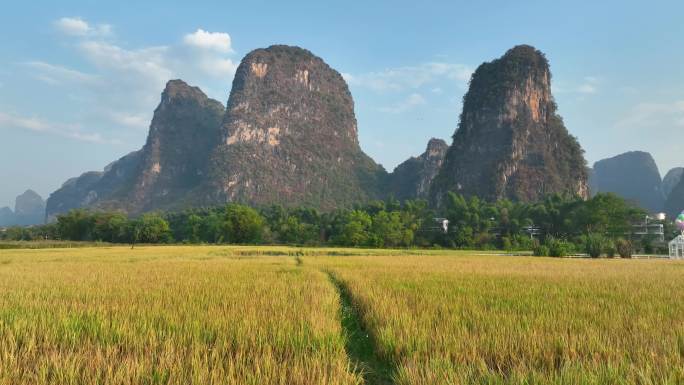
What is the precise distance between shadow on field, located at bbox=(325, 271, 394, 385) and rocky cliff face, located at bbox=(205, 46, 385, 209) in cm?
14523

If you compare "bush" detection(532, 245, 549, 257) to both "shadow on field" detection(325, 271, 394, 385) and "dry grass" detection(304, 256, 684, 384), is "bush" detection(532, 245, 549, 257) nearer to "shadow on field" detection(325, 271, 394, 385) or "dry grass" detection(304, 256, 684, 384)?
"dry grass" detection(304, 256, 684, 384)

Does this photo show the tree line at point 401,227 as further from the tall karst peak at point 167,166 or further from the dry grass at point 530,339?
the tall karst peak at point 167,166

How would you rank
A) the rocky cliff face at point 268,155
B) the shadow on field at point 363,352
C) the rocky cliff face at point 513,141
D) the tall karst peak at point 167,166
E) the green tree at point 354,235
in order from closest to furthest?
the shadow on field at point 363,352 < the green tree at point 354,235 < the rocky cliff face at point 513,141 < the rocky cliff face at point 268,155 < the tall karst peak at point 167,166

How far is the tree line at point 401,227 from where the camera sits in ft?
182

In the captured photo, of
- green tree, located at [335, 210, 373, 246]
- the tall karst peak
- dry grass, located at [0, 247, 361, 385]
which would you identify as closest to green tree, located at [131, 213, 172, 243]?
green tree, located at [335, 210, 373, 246]

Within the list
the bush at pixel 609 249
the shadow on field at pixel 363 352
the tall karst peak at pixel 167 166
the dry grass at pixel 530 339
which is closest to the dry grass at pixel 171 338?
the shadow on field at pixel 363 352

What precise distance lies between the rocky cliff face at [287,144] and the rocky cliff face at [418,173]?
885 centimetres

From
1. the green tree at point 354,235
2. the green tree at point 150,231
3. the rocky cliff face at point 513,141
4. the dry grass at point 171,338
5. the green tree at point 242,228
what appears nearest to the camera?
the dry grass at point 171,338

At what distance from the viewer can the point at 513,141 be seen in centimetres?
11325

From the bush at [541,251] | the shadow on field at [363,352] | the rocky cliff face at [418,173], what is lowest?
the bush at [541,251]

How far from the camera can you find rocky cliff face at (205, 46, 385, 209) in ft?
514

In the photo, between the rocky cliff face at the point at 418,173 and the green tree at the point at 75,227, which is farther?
the rocky cliff face at the point at 418,173

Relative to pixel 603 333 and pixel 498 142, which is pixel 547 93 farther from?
pixel 603 333

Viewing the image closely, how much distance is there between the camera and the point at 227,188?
151 meters
